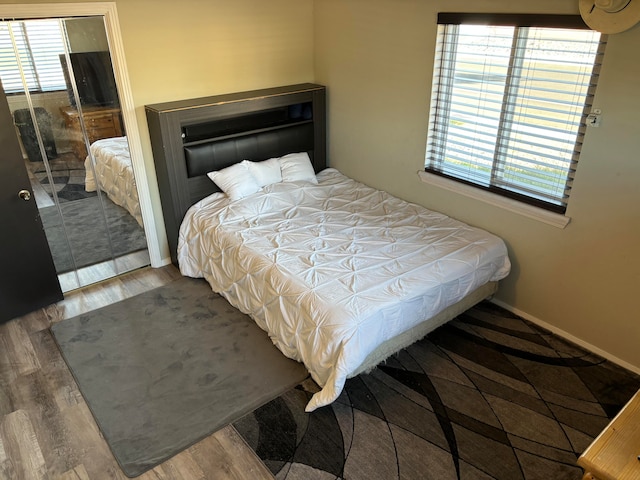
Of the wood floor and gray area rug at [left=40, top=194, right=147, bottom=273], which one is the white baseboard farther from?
gray area rug at [left=40, top=194, right=147, bottom=273]

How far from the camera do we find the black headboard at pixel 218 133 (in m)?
3.48

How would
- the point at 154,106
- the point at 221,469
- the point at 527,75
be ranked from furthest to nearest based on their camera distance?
the point at 154,106
the point at 527,75
the point at 221,469

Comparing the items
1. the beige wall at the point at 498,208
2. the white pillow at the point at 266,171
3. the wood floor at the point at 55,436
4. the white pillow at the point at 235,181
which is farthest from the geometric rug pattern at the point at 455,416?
the white pillow at the point at 266,171

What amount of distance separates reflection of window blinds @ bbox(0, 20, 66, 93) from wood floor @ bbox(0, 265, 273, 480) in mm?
1643

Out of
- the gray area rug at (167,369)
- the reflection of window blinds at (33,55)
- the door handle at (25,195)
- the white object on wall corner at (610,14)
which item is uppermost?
the white object on wall corner at (610,14)

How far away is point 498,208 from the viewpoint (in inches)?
125

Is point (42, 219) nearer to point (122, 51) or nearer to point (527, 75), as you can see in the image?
point (122, 51)

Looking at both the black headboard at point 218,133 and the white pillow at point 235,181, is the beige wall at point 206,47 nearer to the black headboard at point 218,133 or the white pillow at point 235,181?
the black headboard at point 218,133

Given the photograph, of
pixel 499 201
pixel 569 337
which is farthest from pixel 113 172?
pixel 569 337

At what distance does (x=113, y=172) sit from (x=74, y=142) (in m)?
0.35

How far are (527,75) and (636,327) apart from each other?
1.61 meters

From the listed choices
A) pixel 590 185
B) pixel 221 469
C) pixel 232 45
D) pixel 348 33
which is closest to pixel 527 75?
pixel 590 185

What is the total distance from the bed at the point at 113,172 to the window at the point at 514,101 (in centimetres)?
232

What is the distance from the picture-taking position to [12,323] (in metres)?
3.26
